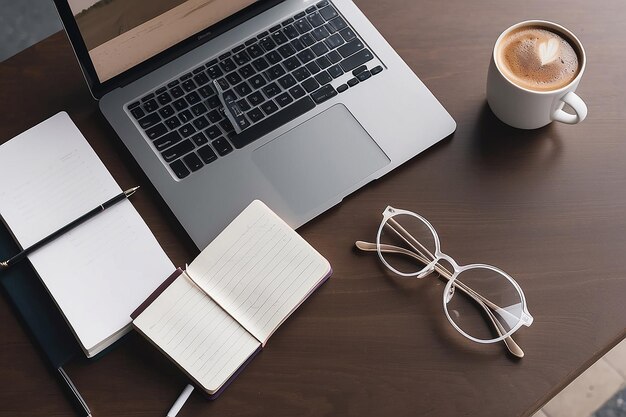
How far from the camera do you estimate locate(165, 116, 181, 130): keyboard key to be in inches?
37.7

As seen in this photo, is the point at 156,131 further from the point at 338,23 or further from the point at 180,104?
the point at 338,23

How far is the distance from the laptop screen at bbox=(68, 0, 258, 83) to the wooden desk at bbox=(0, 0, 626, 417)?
10 cm

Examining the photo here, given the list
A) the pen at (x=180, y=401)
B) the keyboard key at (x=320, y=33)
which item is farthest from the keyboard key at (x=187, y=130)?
the pen at (x=180, y=401)

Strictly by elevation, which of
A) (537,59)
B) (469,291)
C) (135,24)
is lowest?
(469,291)

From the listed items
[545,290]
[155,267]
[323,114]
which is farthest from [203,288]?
[545,290]

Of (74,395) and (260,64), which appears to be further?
(260,64)

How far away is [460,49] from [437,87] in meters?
0.07

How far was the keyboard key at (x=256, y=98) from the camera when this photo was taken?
3.21 ft

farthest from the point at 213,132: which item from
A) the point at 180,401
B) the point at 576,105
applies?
the point at 576,105

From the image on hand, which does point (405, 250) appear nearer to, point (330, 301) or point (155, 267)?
point (330, 301)

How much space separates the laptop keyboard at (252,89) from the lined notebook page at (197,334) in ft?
0.54

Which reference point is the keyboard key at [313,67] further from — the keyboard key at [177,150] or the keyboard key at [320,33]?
the keyboard key at [177,150]

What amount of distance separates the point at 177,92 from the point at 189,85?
0.7 inches

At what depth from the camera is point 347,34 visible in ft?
3.34
